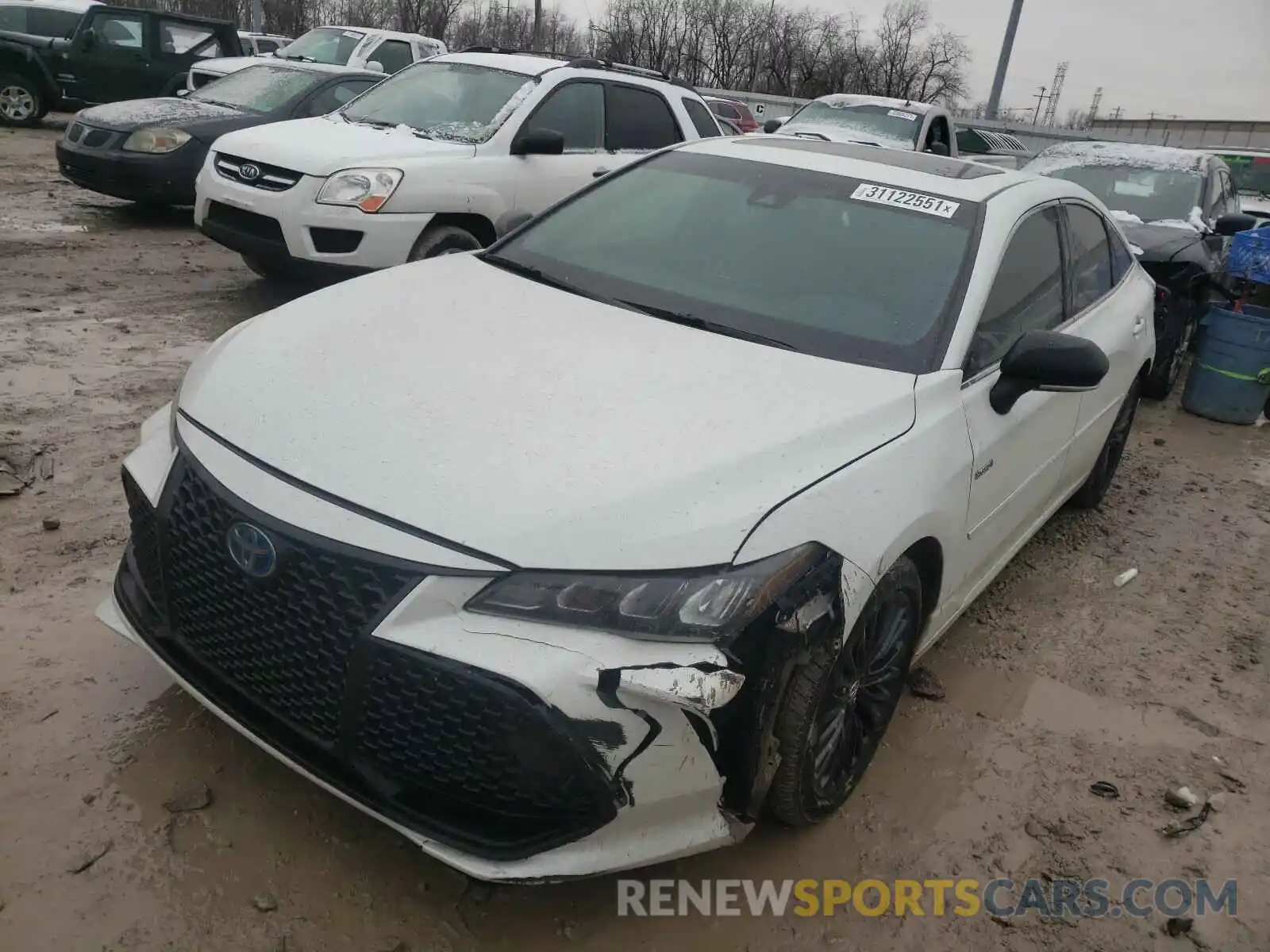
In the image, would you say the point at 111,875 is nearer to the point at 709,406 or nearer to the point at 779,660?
the point at 779,660

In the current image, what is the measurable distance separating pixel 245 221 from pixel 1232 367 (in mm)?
6742

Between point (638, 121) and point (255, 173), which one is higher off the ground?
point (638, 121)

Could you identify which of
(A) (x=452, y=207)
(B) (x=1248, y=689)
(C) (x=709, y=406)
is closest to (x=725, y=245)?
(C) (x=709, y=406)

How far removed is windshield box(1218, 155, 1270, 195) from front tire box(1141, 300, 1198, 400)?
30.8ft

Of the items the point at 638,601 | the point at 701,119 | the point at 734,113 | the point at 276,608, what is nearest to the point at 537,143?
the point at 701,119

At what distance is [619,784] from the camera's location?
6.17 ft

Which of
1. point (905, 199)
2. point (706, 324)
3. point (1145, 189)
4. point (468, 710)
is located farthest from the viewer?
point (1145, 189)

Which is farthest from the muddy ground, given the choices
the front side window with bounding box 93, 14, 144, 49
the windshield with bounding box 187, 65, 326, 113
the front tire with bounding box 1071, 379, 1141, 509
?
the front side window with bounding box 93, 14, 144, 49

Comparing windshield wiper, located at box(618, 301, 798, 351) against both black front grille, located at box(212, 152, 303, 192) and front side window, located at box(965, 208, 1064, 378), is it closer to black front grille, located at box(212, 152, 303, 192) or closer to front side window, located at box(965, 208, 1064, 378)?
front side window, located at box(965, 208, 1064, 378)

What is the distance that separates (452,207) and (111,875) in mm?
4756

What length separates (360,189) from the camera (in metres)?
5.80

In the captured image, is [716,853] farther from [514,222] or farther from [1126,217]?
[1126,217]

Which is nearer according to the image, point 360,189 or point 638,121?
point 360,189

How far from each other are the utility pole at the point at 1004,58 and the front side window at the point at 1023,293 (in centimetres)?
2082
